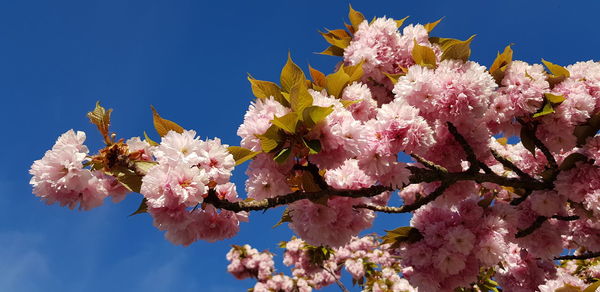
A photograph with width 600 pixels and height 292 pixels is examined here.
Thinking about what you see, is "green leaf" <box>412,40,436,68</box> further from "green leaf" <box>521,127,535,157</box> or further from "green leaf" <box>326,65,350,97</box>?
"green leaf" <box>521,127,535,157</box>

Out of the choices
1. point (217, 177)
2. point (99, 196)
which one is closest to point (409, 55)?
point (217, 177)

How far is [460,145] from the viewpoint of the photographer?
330 centimetres

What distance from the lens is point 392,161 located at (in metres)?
2.50

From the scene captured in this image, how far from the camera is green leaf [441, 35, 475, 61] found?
3.12 m

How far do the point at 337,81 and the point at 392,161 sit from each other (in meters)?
0.68

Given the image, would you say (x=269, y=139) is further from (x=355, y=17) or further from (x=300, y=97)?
(x=355, y=17)

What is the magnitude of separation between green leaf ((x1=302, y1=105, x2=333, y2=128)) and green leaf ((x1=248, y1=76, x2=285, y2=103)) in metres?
0.47

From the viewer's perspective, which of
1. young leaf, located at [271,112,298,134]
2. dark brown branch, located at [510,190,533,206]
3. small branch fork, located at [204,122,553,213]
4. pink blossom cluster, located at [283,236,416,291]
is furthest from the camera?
pink blossom cluster, located at [283,236,416,291]

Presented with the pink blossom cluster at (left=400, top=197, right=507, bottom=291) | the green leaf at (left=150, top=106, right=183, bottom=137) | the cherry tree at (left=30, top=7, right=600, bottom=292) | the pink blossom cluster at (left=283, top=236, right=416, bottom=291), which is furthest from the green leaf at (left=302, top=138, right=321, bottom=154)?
the pink blossom cluster at (left=283, top=236, right=416, bottom=291)

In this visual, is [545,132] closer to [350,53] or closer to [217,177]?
[350,53]

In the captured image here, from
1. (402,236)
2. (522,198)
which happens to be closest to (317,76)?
(402,236)

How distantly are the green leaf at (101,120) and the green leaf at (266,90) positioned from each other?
85 centimetres

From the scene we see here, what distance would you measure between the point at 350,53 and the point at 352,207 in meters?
1.72

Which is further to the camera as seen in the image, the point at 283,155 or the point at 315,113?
the point at 283,155
